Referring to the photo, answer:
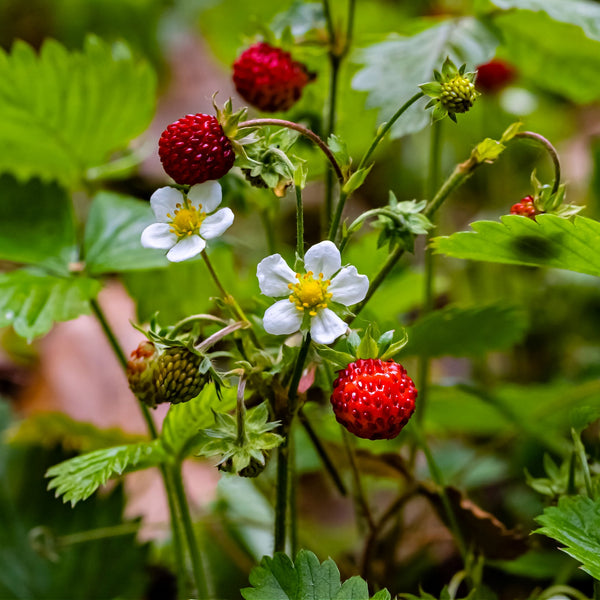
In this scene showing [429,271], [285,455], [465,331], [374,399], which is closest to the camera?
[374,399]

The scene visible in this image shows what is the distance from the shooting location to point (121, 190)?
2.27 metres

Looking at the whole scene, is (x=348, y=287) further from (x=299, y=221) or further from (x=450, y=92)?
(x=450, y=92)

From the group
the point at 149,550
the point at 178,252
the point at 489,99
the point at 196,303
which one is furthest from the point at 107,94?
the point at 489,99

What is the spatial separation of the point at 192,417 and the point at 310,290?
208mm

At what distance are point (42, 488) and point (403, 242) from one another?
2.44 ft

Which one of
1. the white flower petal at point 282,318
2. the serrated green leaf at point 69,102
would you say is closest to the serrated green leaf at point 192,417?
the white flower petal at point 282,318

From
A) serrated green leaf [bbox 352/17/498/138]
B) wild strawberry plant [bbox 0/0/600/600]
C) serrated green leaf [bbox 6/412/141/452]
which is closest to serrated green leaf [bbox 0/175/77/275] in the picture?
wild strawberry plant [bbox 0/0/600/600]

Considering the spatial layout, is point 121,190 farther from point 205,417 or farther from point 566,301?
point 205,417

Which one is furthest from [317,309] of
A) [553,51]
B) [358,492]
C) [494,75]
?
[494,75]

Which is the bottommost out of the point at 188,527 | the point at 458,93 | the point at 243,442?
the point at 188,527

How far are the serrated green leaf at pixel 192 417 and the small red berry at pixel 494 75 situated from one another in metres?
1.30

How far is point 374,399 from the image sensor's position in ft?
1.90

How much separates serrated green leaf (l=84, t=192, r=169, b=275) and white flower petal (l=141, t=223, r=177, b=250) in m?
0.29

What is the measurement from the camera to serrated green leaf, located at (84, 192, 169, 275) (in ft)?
3.28
